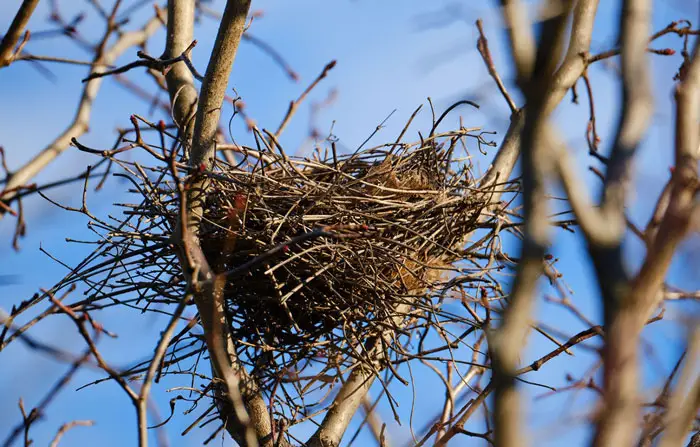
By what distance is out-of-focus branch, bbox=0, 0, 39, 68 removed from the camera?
1.92m

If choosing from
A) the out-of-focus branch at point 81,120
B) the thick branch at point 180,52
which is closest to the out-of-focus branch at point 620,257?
the thick branch at point 180,52

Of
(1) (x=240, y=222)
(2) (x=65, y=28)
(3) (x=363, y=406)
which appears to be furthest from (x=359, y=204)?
(2) (x=65, y=28)

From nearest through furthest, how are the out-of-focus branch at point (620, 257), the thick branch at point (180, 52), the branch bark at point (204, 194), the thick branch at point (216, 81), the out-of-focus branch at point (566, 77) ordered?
the out-of-focus branch at point (620, 257)
the branch bark at point (204, 194)
the thick branch at point (216, 81)
the out-of-focus branch at point (566, 77)
the thick branch at point (180, 52)

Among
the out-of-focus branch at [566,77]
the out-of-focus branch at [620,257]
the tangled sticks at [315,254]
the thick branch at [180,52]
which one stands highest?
the thick branch at [180,52]

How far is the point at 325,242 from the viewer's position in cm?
199

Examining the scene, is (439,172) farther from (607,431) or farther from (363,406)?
(607,431)

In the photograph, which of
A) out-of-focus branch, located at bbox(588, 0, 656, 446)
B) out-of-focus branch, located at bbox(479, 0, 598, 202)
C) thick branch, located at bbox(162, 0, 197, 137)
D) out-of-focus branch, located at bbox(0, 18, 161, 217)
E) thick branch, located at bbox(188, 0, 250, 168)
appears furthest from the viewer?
out-of-focus branch, located at bbox(0, 18, 161, 217)

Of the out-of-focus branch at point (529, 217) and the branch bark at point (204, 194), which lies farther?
the branch bark at point (204, 194)

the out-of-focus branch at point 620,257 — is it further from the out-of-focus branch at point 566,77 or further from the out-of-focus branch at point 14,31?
the out-of-focus branch at point 14,31

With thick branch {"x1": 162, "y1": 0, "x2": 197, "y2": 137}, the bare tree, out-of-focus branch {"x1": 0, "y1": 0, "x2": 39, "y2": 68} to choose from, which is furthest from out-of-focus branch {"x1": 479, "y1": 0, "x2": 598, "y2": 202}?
out-of-focus branch {"x1": 0, "y1": 0, "x2": 39, "y2": 68}

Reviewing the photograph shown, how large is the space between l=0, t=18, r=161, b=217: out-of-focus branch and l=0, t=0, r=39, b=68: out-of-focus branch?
382 millimetres

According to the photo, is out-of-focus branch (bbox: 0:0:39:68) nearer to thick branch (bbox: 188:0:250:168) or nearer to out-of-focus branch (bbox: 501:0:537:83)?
thick branch (bbox: 188:0:250:168)

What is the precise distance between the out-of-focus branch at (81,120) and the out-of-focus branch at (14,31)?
0.38 metres

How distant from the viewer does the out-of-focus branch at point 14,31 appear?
1925mm
